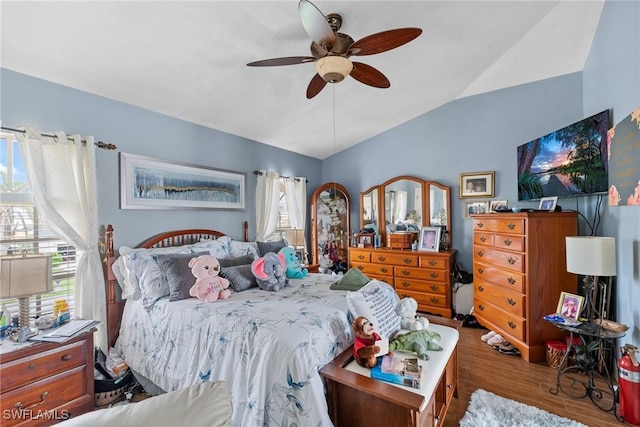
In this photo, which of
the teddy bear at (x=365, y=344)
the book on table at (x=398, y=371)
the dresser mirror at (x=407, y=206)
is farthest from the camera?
the dresser mirror at (x=407, y=206)

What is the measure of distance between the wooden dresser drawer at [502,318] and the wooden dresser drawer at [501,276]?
264 millimetres

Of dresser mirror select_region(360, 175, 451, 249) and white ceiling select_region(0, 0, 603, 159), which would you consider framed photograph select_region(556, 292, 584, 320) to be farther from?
white ceiling select_region(0, 0, 603, 159)

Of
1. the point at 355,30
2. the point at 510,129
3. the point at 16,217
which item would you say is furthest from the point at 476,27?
the point at 16,217

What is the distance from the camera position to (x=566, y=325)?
2.16 metres

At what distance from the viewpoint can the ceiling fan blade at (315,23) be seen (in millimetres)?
1421

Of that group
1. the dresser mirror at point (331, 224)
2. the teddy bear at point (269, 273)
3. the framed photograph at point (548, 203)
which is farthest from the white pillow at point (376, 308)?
the dresser mirror at point (331, 224)

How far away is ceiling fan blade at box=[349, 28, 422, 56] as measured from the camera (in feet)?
5.50

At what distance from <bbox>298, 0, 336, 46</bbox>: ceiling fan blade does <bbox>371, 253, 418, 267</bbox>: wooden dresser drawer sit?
2.97 meters

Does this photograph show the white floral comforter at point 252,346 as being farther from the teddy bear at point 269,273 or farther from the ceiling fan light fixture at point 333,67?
the ceiling fan light fixture at point 333,67

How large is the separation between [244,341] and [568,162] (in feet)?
10.7

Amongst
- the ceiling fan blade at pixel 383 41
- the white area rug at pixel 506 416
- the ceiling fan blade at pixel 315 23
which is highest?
the ceiling fan blade at pixel 383 41

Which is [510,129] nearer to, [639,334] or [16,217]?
[639,334]

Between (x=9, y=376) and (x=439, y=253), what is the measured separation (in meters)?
3.93

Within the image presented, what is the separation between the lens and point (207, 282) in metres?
2.24
